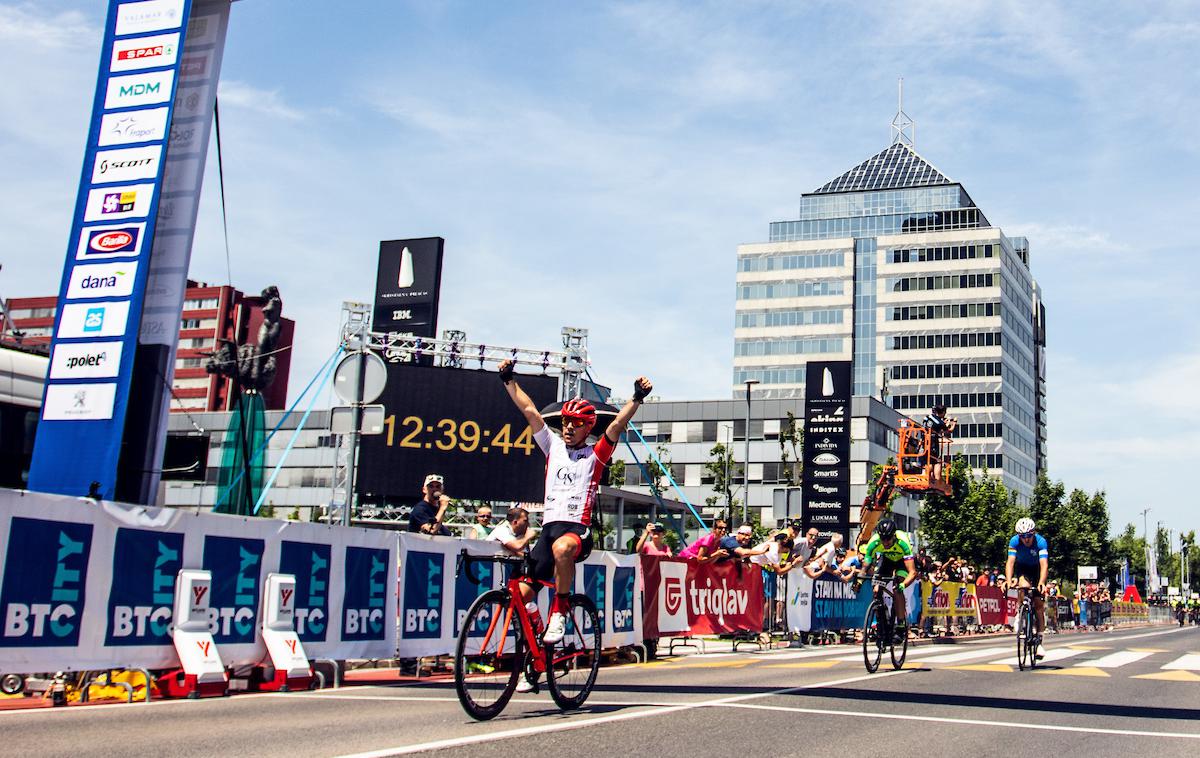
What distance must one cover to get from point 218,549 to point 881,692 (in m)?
5.67

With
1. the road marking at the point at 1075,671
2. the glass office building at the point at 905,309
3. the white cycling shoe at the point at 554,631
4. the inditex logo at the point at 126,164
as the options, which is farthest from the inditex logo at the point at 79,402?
the glass office building at the point at 905,309

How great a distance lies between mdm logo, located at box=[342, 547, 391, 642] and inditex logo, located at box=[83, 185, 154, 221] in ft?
16.5

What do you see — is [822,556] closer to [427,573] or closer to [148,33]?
[427,573]

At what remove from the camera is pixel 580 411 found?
25.2 ft

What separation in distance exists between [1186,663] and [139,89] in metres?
16.2

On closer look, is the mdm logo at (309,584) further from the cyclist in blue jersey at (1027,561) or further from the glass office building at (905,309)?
the glass office building at (905,309)

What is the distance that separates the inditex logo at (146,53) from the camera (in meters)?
13.8

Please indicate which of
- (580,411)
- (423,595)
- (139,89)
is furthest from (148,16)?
(580,411)

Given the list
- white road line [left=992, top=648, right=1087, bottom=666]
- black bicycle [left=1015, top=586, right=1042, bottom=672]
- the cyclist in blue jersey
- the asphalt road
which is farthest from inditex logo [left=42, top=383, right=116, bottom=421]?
white road line [left=992, top=648, right=1087, bottom=666]

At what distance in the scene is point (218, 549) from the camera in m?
9.51

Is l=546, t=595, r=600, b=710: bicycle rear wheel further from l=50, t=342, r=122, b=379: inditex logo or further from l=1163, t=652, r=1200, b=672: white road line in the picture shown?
l=1163, t=652, r=1200, b=672: white road line

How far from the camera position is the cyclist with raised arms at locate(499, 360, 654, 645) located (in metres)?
7.43

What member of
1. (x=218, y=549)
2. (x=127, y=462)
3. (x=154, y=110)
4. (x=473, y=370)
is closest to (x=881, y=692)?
(x=218, y=549)

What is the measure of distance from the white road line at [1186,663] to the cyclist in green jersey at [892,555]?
4958 mm
